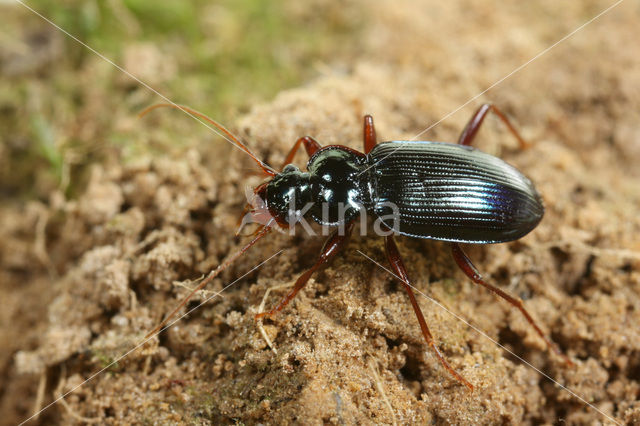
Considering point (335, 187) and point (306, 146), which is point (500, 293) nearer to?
point (335, 187)

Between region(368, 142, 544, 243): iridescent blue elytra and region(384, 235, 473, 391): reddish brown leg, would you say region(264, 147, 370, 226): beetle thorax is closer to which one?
region(368, 142, 544, 243): iridescent blue elytra

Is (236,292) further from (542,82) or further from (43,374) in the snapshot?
(542,82)

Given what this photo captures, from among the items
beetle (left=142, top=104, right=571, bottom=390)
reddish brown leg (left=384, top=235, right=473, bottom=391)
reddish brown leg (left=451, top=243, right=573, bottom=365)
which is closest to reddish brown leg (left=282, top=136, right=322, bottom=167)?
beetle (left=142, top=104, right=571, bottom=390)

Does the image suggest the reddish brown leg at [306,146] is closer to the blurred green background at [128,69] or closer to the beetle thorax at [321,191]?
the beetle thorax at [321,191]

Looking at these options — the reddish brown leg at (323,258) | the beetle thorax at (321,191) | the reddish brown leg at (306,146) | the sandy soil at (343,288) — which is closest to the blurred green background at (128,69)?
the sandy soil at (343,288)

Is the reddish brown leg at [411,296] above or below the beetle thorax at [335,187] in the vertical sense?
below
